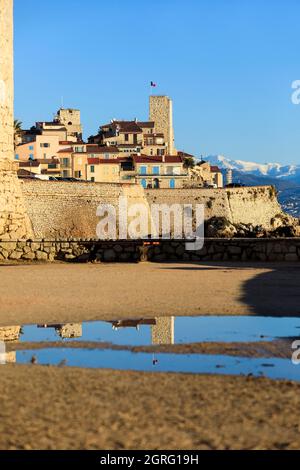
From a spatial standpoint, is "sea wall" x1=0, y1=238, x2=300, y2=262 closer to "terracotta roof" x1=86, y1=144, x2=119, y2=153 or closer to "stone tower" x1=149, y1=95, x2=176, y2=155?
"terracotta roof" x1=86, y1=144, x2=119, y2=153

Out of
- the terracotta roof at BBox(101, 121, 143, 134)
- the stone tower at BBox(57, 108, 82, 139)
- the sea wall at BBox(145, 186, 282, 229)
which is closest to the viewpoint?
the sea wall at BBox(145, 186, 282, 229)

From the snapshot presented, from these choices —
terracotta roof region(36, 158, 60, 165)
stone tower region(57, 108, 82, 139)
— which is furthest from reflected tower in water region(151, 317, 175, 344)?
stone tower region(57, 108, 82, 139)

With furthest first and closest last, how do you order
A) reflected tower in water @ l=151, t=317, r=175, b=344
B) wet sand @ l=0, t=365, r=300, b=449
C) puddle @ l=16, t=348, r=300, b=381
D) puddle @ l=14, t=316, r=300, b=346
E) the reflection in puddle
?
puddle @ l=14, t=316, r=300, b=346, reflected tower in water @ l=151, t=317, r=175, b=344, the reflection in puddle, puddle @ l=16, t=348, r=300, b=381, wet sand @ l=0, t=365, r=300, b=449

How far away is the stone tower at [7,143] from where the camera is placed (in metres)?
26.2

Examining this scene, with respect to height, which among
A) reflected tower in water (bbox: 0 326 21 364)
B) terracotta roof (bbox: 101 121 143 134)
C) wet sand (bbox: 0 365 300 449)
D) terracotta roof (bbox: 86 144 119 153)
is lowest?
wet sand (bbox: 0 365 300 449)

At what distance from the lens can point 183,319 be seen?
13344 mm

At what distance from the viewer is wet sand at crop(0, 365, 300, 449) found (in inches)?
267

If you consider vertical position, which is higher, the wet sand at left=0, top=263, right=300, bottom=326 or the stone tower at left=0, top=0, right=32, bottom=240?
the stone tower at left=0, top=0, right=32, bottom=240

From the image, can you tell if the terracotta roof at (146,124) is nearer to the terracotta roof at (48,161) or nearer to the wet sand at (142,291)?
the terracotta roof at (48,161)

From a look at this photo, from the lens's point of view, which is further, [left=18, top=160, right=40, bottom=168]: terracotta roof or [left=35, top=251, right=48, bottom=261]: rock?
[left=18, top=160, right=40, bottom=168]: terracotta roof

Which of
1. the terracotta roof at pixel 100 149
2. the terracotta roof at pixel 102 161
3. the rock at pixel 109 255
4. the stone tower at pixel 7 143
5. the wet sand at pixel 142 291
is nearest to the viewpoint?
the wet sand at pixel 142 291

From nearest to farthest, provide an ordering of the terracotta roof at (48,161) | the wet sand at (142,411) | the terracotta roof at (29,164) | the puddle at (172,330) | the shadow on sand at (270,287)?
the wet sand at (142,411), the puddle at (172,330), the shadow on sand at (270,287), the terracotta roof at (29,164), the terracotta roof at (48,161)

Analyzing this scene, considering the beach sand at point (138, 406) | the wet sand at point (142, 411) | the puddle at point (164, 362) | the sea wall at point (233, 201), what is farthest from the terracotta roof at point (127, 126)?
the wet sand at point (142, 411)

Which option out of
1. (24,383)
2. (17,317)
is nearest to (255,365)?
(24,383)
